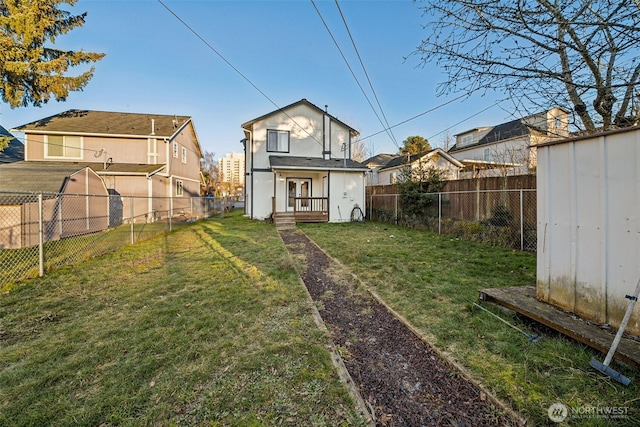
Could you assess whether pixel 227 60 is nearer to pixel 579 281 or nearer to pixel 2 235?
pixel 2 235

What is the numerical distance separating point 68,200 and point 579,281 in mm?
13946

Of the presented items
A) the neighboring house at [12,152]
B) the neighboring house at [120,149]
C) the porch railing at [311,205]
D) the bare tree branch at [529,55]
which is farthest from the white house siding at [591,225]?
the neighboring house at [12,152]

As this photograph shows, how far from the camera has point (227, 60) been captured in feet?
30.8

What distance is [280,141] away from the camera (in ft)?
55.5

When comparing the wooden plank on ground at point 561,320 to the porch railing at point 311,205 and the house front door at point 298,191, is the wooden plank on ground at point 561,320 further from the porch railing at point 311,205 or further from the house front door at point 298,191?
the house front door at point 298,191

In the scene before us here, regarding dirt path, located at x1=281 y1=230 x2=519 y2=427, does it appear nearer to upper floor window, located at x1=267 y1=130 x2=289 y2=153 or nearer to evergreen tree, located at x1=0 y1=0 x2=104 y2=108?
upper floor window, located at x1=267 y1=130 x2=289 y2=153

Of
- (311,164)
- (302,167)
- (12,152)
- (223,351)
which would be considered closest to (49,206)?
(302,167)

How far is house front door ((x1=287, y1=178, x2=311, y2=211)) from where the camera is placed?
16.5m

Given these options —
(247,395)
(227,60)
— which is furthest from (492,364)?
(227,60)

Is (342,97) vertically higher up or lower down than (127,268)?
higher up

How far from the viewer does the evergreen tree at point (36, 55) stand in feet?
36.8

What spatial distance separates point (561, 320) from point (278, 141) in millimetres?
16088

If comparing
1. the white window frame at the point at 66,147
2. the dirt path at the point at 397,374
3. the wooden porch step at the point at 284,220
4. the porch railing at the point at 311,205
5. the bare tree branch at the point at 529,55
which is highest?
the white window frame at the point at 66,147

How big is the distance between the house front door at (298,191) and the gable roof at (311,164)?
1.27 meters
